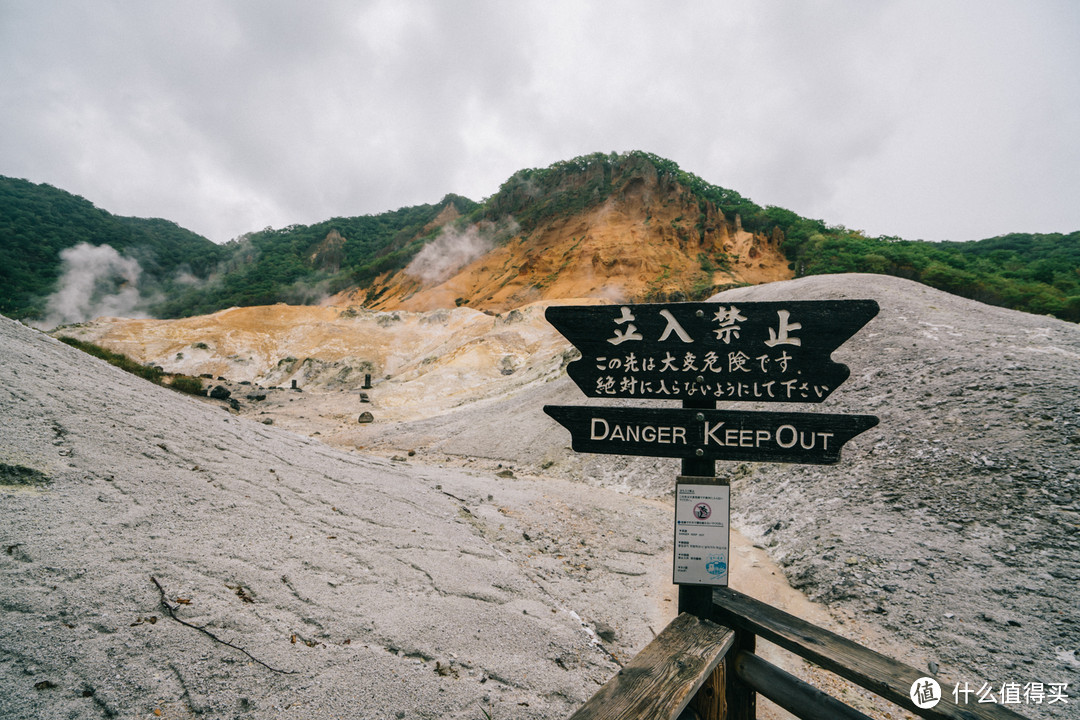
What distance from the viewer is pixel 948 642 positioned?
11.4 ft

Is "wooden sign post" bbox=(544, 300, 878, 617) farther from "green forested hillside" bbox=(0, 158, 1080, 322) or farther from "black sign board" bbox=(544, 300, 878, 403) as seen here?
"green forested hillside" bbox=(0, 158, 1080, 322)

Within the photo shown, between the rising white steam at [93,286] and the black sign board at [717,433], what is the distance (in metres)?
74.2

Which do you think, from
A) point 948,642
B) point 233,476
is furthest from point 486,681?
point 948,642

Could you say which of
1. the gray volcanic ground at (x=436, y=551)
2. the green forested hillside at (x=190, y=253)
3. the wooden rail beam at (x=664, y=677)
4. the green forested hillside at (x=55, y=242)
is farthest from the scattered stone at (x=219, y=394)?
the green forested hillside at (x=55, y=242)

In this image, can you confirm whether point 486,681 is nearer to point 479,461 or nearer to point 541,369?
point 479,461

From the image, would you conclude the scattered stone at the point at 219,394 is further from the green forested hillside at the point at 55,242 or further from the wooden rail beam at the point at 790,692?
the green forested hillside at the point at 55,242

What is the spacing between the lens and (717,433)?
241 centimetres

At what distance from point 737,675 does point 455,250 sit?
173 ft

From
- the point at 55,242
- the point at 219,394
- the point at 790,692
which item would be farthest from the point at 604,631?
the point at 55,242

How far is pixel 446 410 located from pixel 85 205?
93960 mm

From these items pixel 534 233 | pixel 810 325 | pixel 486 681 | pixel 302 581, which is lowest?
pixel 486 681

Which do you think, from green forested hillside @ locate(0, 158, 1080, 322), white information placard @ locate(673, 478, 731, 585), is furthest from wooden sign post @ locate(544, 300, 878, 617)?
green forested hillside @ locate(0, 158, 1080, 322)

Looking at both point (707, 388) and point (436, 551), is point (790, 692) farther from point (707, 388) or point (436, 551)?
point (436, 551)

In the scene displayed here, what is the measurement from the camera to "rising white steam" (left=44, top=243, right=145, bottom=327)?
53375mm
